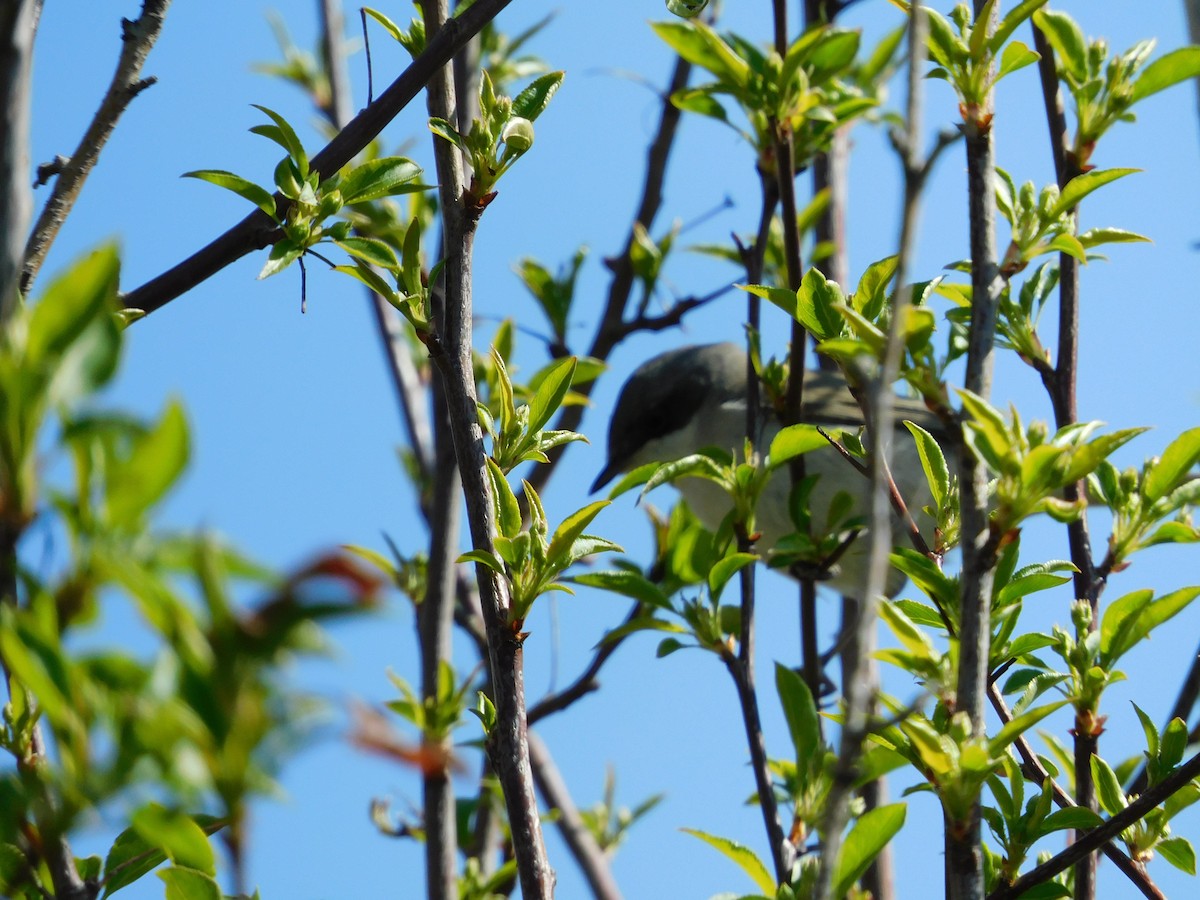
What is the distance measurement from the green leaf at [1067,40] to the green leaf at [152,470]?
1.89 m

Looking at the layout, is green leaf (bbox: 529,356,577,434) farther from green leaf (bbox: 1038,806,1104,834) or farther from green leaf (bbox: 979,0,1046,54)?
green leaf (bbox: 1038,806,1104,834)

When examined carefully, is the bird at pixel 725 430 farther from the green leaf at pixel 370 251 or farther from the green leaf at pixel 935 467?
the green leaf at pixel 370 251

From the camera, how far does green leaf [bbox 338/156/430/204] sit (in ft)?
6.09

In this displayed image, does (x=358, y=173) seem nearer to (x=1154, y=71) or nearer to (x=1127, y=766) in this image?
(x=1154, y=71)

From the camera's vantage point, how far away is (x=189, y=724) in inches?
30.0

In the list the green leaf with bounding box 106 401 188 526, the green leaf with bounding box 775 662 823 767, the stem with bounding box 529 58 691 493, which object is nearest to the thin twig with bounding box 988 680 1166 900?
the green leaf with bounding box 775 662 823 767

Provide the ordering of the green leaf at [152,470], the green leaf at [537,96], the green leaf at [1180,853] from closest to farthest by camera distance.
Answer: the green leaf at [152,470] → the green leaf at [537,96] → the green leaf at [1180,853]

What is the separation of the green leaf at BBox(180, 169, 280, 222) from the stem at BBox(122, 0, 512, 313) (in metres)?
0.03

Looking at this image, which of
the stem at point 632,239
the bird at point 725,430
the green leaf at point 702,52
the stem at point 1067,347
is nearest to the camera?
the stem at point 1067,347

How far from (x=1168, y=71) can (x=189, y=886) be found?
188cm

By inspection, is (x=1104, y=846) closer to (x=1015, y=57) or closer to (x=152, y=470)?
(x=1015, y=57)

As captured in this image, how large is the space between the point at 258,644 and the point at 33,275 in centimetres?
101

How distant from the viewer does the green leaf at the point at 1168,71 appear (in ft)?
6.58

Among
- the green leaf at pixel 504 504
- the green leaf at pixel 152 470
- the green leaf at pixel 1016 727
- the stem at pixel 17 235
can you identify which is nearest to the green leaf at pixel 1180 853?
the green leaf at pixel 1016 727
